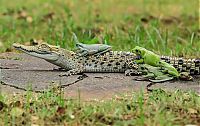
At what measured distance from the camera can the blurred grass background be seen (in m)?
9.44

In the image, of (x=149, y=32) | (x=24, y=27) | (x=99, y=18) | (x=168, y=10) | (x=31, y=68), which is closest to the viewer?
(x=31, y=68)

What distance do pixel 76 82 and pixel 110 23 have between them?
5706mm

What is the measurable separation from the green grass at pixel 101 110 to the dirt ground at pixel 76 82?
0.33 meters

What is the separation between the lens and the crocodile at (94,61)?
7.12 m

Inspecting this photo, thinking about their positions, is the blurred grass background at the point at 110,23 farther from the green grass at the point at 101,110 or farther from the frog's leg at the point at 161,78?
the green grass at the point at 101,110

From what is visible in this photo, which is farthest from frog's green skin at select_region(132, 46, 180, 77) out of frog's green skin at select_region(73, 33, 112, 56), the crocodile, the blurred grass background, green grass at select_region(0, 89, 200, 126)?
the blurred grass background

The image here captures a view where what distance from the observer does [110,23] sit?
12.2 metres

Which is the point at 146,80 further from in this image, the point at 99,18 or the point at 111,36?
the point at 99,18

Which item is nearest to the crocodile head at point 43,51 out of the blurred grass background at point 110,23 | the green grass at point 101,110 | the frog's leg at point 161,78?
the frog's leg at point 161,78

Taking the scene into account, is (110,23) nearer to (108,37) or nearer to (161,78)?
(108,37)

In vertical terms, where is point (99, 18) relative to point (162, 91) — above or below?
above

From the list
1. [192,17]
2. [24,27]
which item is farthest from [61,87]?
[192,17]

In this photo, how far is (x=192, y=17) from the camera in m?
12.8

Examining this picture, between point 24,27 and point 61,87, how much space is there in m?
5.71
